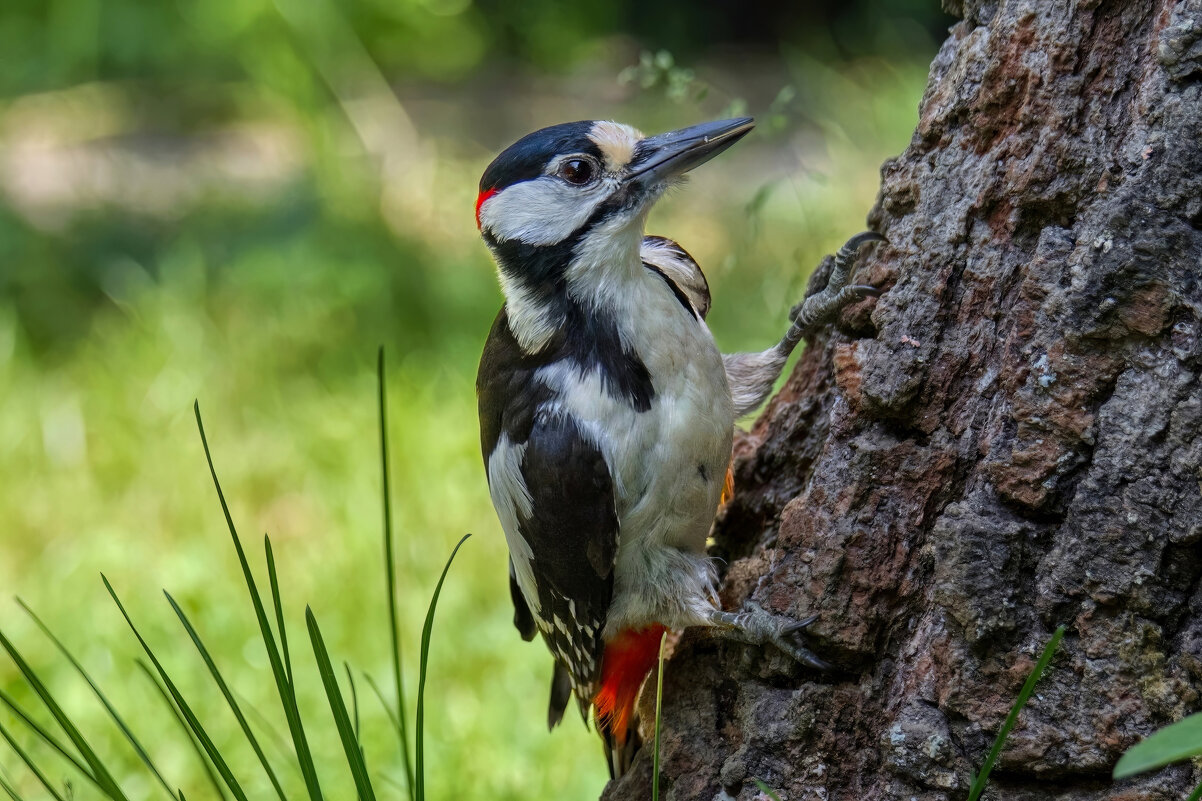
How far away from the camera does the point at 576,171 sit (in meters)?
2.50

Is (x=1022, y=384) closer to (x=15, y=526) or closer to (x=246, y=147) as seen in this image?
(x=15, y=526)

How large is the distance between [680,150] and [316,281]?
3.44m

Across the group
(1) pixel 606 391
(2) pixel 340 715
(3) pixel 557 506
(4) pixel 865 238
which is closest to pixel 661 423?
(1) pixel 606 391

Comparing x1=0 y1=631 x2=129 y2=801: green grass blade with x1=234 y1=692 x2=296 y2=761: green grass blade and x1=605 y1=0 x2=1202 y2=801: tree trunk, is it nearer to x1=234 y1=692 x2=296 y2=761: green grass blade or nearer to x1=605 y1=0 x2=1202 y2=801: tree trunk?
x1=234 y1=692 x2=296 y2=761: green grass blade

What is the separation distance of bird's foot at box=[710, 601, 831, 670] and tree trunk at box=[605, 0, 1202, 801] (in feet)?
0.11

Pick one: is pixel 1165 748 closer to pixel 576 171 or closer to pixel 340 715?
pixel 340 715

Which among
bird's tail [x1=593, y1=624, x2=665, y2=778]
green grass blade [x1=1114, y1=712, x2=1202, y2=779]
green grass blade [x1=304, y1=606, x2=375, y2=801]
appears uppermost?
bird's tail [x1=593, y1=624, x2=665, y2=778]

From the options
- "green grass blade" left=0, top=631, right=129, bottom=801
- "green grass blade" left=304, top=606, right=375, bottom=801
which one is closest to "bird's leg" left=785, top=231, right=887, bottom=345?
"green grass blade" left=304, top=606, right=375, bottom=801

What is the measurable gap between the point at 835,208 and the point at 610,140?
3.67 metres

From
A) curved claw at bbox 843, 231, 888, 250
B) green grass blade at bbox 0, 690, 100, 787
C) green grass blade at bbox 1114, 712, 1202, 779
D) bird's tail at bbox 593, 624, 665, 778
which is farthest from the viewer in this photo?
bird's tail at bbox 593, 624, 665, 778

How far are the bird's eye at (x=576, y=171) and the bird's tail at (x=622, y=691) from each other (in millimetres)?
982

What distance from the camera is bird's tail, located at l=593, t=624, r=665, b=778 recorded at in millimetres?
2648

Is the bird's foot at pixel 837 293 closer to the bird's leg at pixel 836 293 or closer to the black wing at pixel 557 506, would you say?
the bird's leg at pixel 836 293

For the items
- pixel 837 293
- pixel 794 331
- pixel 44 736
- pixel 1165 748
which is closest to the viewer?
pixel 1165 748
